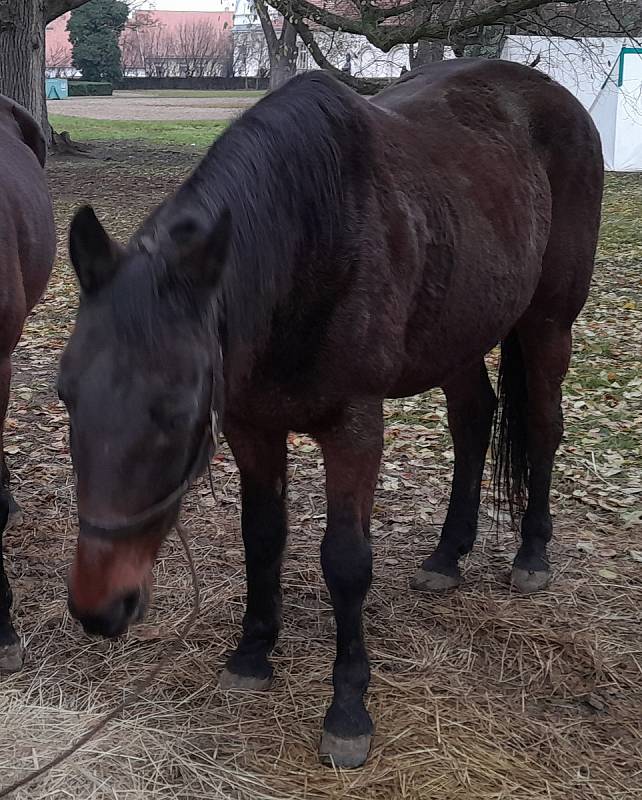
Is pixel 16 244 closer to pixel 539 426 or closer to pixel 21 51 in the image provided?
pixel 539 426

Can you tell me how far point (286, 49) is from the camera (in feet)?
76.1

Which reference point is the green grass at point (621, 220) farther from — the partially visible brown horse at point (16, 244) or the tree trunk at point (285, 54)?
the tree trunk at point (285, 54)

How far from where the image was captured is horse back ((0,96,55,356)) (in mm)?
3312

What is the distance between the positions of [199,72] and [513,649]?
59.1m

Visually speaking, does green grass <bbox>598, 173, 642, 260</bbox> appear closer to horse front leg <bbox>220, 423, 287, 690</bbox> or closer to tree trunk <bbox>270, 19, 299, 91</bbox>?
horse front leg <bbox>220, 423, 287, 690</bbox>

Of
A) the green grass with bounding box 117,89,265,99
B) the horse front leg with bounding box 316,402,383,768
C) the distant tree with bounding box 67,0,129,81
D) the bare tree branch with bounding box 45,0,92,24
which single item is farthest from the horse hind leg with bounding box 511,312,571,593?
the distant tree with bounding box 67,0,129,81

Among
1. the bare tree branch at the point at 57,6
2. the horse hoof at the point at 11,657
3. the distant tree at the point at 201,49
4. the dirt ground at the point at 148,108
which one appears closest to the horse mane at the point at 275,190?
the horse hoof at the point at 11,657

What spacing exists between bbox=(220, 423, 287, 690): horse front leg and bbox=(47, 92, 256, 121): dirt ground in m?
26.6

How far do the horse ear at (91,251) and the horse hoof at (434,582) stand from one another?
2233 millimetres

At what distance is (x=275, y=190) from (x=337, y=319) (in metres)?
0.40

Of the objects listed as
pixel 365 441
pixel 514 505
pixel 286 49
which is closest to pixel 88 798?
pixel 365 441

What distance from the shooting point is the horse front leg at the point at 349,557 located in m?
2.53

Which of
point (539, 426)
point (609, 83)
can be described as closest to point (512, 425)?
point (539, 426)

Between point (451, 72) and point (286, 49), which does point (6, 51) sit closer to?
point (451, 72)
